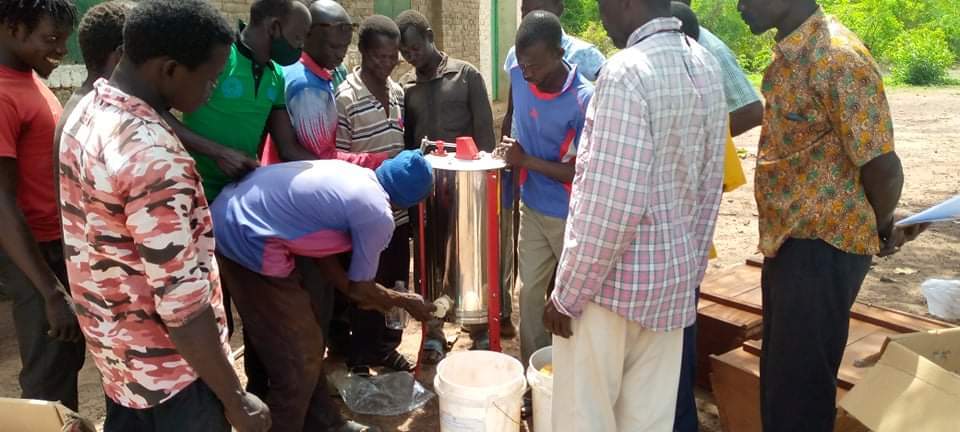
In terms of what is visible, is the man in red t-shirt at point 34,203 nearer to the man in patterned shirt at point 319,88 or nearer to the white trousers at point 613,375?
the man in patterned shirt at point 319,88

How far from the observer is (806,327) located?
245 cm

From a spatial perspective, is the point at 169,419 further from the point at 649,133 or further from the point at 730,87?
the point at 730,87

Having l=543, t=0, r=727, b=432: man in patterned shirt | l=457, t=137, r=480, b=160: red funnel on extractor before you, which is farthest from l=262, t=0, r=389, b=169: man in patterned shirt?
l=543, t=0, r=727, b=432: man in patterned shirt

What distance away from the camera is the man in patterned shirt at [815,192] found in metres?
2.22

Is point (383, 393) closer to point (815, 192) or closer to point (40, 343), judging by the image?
point (40, 343)

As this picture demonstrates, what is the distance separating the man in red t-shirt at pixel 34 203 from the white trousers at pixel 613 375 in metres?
1.71

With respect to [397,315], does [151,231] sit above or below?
above

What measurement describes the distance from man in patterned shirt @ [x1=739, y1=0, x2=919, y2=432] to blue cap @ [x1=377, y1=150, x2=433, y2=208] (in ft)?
4.01

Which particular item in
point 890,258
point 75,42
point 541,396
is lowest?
point 890,258

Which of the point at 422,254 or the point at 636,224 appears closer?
the point at 636,224

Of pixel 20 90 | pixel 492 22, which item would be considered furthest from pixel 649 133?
pixel 492 22

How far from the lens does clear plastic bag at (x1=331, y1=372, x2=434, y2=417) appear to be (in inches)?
141

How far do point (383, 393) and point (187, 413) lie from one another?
1.84m

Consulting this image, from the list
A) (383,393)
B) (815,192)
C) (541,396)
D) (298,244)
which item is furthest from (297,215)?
(815,192)
